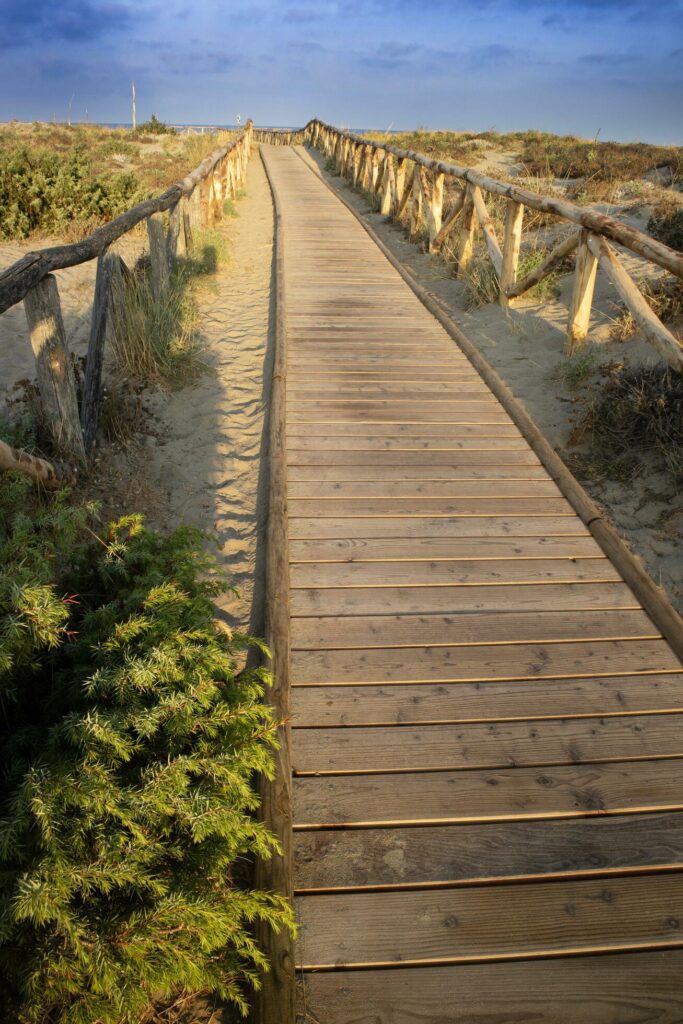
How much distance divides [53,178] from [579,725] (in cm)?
1140

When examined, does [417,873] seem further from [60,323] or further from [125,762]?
[60,323]

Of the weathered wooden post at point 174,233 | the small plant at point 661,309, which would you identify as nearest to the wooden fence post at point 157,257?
the weathered wooden post at point 174,233

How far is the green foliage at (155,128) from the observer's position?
29.7 m

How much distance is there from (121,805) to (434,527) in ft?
7.59

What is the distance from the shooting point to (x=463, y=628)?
9.27 ft

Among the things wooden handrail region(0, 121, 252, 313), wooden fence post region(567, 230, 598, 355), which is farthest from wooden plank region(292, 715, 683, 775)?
wooden fence post region(567, 230, 598, 355)

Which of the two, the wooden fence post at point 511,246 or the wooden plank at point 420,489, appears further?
the wooden fence post at point 511,246

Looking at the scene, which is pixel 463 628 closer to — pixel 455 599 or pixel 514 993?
pixel 455 599

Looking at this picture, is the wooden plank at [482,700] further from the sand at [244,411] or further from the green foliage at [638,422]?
the green foliage at [638,422]

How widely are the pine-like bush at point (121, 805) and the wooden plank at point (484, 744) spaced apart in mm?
367

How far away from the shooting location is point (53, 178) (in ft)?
34.3

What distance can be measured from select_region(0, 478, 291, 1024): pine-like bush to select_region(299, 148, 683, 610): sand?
2.86m

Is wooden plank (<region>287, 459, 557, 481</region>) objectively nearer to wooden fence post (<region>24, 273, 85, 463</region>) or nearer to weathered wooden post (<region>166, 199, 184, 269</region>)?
wooden fence post (<region>24, 273, 85, 463</region>)

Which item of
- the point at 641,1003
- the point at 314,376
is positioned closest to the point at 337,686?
the point at 641,1003
